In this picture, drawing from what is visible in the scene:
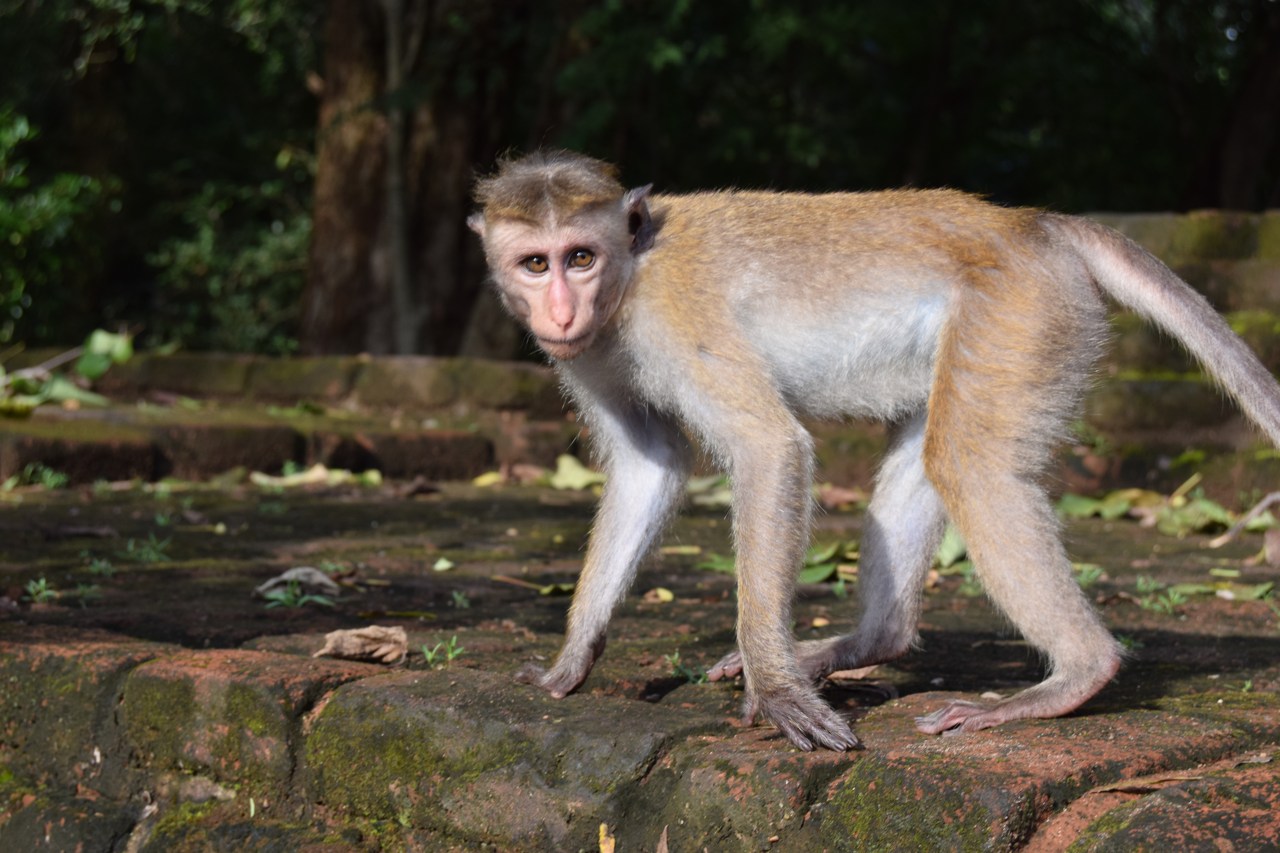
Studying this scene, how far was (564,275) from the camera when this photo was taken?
3.22 meters

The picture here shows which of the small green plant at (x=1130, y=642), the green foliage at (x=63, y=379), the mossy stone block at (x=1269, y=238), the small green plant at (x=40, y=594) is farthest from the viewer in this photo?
the green foliage at (x=63, y=379)

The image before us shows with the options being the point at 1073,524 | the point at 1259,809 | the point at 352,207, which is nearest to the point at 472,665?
the point at 1259,809

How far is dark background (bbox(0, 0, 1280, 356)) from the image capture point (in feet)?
35.7

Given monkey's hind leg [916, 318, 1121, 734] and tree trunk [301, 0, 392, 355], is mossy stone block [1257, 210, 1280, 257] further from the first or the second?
tree trunk [301, 0, 392, 355]

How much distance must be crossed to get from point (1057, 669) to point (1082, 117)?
1327cm

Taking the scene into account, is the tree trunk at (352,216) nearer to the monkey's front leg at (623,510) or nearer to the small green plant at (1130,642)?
the monkey's front leg at (623,510)

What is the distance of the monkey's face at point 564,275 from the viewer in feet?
10.4

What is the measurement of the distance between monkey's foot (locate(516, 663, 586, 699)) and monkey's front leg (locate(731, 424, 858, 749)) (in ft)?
1.22

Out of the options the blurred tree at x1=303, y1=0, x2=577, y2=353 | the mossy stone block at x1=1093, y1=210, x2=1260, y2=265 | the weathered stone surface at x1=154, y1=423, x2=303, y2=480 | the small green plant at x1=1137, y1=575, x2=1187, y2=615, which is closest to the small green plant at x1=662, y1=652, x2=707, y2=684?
the small green plant at x1=1137, y1=575, x2=1187, y2=615

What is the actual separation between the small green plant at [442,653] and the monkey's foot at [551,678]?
0.18 m

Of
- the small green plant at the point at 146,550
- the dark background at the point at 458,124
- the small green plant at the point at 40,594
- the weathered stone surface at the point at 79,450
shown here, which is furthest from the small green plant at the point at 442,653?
the dark background at the point at 458,124

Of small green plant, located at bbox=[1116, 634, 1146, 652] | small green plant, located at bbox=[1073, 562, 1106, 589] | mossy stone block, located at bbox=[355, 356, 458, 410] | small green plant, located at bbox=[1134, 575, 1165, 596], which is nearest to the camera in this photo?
small green plant, located at bbox=[1116, 634, 1146, 652]

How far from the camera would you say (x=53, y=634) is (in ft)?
10.6

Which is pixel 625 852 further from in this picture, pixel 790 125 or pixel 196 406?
pixel 790 125
